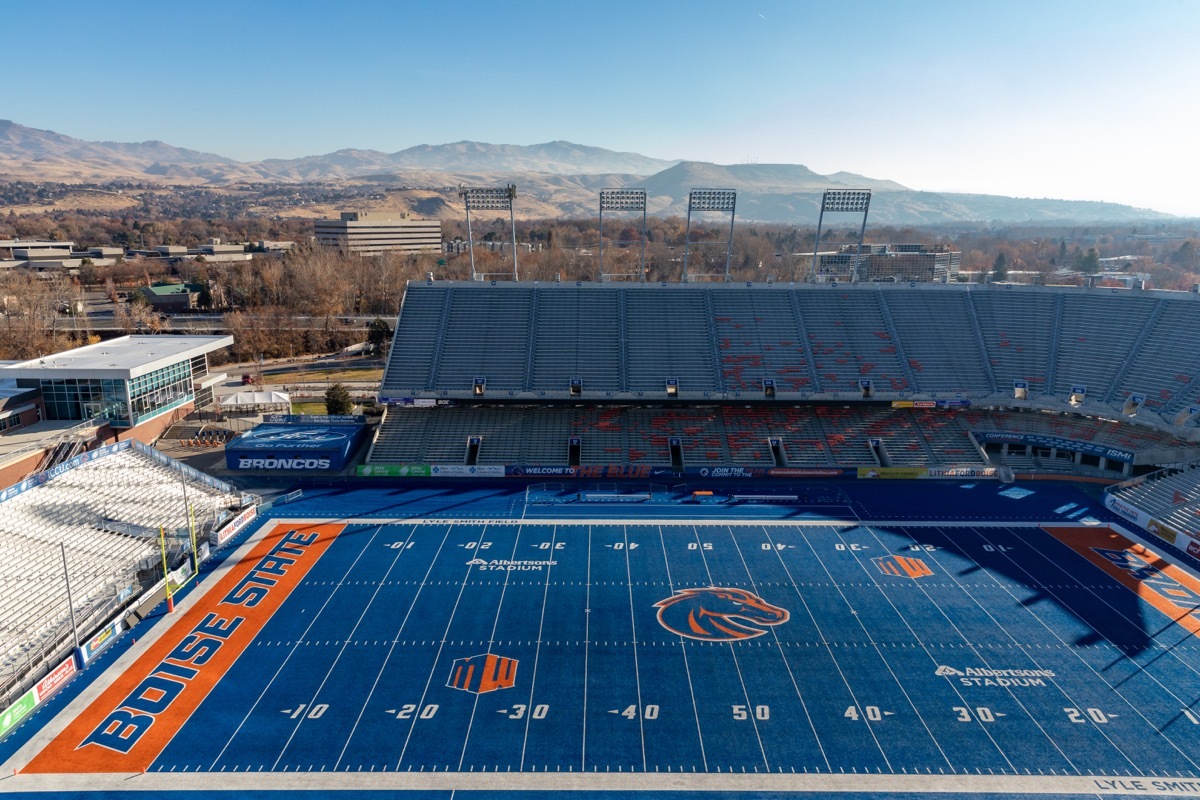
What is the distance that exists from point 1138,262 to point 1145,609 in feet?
414

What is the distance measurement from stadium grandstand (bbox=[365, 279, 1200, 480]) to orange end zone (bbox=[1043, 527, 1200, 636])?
23.8 feet

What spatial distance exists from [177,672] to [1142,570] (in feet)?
112

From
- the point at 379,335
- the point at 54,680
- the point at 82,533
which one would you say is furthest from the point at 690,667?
the point at 379,335

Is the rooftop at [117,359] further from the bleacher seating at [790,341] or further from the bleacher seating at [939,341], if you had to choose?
the bleacher seating at [939,341]

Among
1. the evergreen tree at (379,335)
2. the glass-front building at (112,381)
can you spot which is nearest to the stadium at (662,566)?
the glass-front building at (112,381)

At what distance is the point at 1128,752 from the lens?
16547 mm

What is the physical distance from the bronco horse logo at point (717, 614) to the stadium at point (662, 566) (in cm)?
16

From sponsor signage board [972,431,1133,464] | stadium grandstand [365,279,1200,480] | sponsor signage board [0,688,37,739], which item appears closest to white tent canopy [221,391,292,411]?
stadium grandstand [365,279,1200,480]

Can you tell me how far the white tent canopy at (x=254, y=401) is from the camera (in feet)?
135

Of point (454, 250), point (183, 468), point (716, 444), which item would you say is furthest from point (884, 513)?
point (454, 250)

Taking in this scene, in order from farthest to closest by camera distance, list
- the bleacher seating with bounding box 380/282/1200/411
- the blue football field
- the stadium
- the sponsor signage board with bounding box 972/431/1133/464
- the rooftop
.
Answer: the bleacher seating with bounding box 380/282/1200/411
the sponsor signage board with bounding box 972/431/1133/464
the rooftop
the stadium
the blue football field

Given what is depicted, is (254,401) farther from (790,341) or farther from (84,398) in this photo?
(790,341)

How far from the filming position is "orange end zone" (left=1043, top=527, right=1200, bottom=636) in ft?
76.9

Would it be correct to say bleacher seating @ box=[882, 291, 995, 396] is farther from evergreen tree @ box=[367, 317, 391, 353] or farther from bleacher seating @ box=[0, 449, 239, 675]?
evergreen tree @ box=[367, 317, 391, 353]
